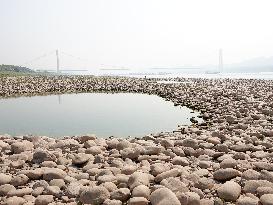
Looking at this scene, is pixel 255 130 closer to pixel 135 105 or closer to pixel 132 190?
pixel 132 190

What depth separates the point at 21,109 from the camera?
75.6ft

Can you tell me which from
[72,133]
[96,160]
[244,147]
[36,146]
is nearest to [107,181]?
[96,160]

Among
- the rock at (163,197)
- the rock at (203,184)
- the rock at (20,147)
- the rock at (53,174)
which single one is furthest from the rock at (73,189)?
the rock at (20,147)

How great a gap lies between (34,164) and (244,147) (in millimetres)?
5168

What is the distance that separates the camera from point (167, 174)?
7145 millimetres

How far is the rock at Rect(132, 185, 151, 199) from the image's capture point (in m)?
6.35

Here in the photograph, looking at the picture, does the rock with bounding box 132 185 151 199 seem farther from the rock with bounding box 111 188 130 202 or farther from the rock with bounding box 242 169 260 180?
the rock with bounding box 242 169 260 180

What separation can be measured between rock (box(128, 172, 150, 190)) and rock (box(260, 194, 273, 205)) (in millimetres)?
2022

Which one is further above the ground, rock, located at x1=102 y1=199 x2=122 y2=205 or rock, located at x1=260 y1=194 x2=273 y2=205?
rock, located at x1=260 y1=194 x2=273 y2=205

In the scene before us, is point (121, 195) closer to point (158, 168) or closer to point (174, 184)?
point (174, 184)

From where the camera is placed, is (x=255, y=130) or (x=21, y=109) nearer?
(x=255, y=130)

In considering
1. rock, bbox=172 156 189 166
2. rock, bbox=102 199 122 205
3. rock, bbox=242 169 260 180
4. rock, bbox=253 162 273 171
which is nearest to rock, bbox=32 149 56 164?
rock, bbox=102 199 122 205

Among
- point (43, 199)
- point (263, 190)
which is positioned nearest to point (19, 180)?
point (43, 199)

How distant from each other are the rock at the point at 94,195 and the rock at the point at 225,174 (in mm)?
2258
